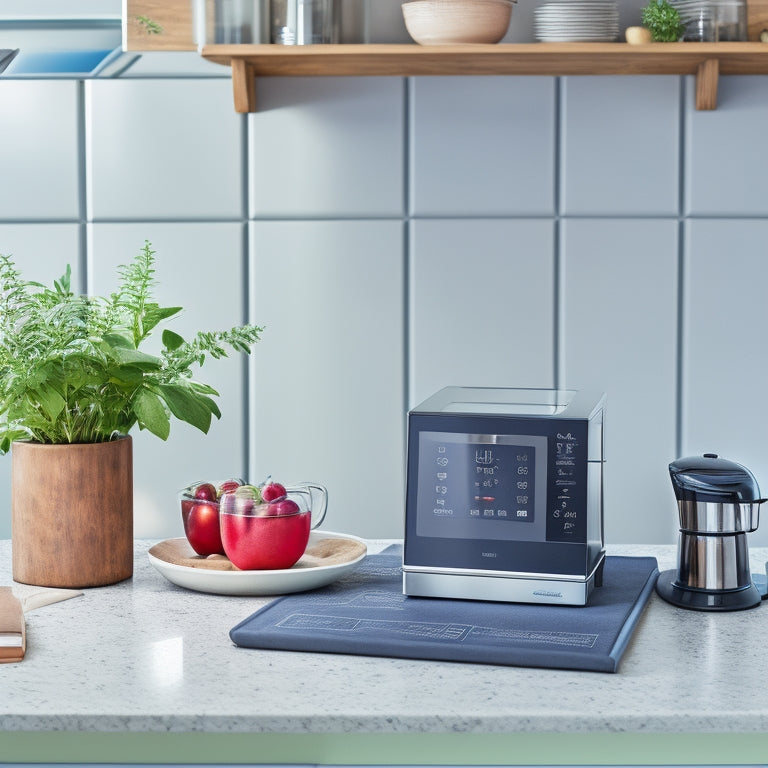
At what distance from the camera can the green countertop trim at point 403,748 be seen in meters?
1.00

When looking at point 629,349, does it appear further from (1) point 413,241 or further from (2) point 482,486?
(2) point 482,486

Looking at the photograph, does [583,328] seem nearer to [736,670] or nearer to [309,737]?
[736,670]

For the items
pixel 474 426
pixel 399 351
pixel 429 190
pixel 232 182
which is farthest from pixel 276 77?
pixel 474 426

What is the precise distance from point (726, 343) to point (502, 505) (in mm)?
1208

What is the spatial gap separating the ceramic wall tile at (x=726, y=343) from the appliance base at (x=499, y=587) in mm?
1097

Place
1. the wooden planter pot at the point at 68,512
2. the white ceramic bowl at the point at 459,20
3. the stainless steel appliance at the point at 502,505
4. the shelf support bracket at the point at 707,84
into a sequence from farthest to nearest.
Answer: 1. the shelf support bracket at the point at 707,84
2. the white ceramic bowl at the point at 459,20
3. the wooden planter pot at the point at 68,512
4. the stainless steel appliance at the point at 502,505

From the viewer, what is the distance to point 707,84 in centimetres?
218

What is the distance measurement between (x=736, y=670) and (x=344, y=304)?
1415 millimetres

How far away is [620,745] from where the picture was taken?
3.29 feet

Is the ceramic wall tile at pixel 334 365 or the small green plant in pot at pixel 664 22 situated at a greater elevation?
the small green plant in pot at pixel 664 22

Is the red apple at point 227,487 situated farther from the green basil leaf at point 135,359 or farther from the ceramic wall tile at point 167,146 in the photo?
the ceramic wall tile at point 167,146

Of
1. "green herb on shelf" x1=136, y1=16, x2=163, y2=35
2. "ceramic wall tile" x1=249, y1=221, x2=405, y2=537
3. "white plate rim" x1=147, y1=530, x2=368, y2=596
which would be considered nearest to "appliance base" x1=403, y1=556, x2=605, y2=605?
"white plate rim" x1=147, y1=530, x2=368, y2=596

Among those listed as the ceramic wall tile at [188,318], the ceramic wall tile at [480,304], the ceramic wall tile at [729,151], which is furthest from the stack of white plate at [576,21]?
the ceramic wall tile at [188,318]

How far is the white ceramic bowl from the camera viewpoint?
2.02 metres
